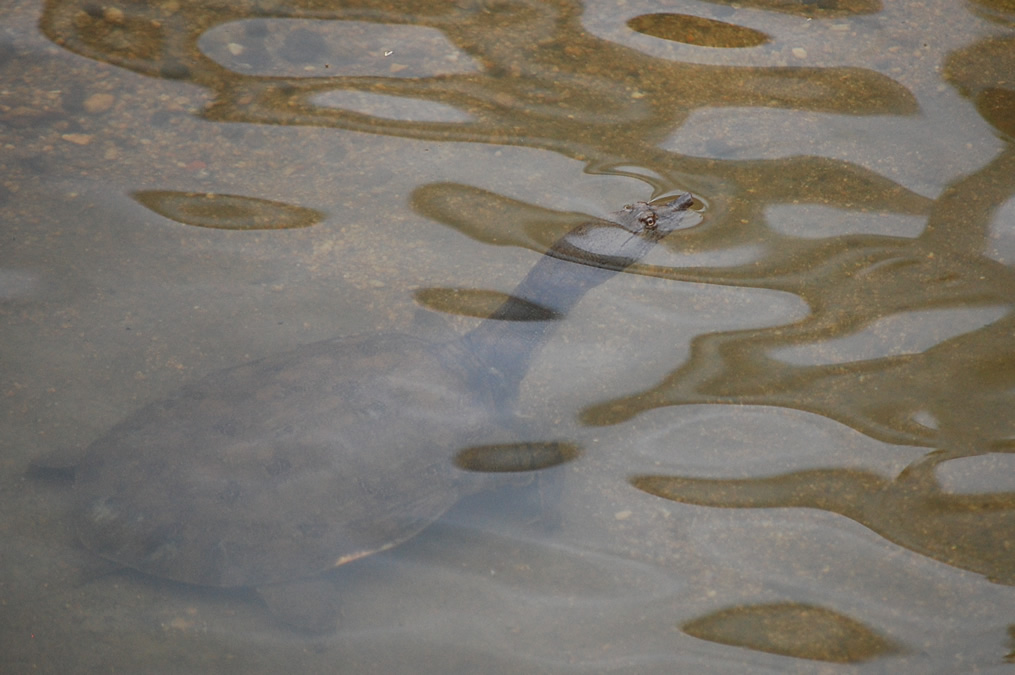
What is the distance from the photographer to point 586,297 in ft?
10.6

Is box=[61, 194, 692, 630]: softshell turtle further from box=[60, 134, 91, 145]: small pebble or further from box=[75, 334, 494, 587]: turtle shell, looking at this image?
box=[60, 134, 91, 145]: small pebble

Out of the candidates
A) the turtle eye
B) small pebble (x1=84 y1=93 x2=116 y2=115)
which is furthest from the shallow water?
the turtle eye

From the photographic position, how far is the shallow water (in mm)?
2506

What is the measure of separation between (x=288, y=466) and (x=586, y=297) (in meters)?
1.39

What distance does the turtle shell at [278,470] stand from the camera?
2434 mm

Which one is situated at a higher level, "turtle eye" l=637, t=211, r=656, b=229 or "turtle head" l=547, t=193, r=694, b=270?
"turtle eye" l=637, t=211, r=656, b=229

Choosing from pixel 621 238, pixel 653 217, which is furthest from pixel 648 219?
pixel 621 238

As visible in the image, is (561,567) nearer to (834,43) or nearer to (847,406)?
(847,406)

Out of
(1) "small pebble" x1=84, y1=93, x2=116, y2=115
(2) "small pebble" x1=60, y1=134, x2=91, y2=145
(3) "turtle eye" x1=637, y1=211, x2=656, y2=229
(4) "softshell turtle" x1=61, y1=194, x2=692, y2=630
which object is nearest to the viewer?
(4) "softshell turtle" x1=61, y1=194, x2=692, y2=630

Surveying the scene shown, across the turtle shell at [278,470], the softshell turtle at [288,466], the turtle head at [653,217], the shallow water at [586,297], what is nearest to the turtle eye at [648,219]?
the turtle head at [653,217]

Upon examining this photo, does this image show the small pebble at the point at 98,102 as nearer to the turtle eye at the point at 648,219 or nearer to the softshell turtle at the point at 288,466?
the softshell turtle at the point at 288,466

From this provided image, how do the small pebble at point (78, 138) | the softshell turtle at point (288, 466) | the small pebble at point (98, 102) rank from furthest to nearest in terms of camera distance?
the small pebble at point (98, 102), the small pebble at point (78, 138), the softshell turtle at point (288, 466)

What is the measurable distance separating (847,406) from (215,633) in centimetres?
233

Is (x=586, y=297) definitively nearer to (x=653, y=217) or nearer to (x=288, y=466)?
(x=653, y=217)
